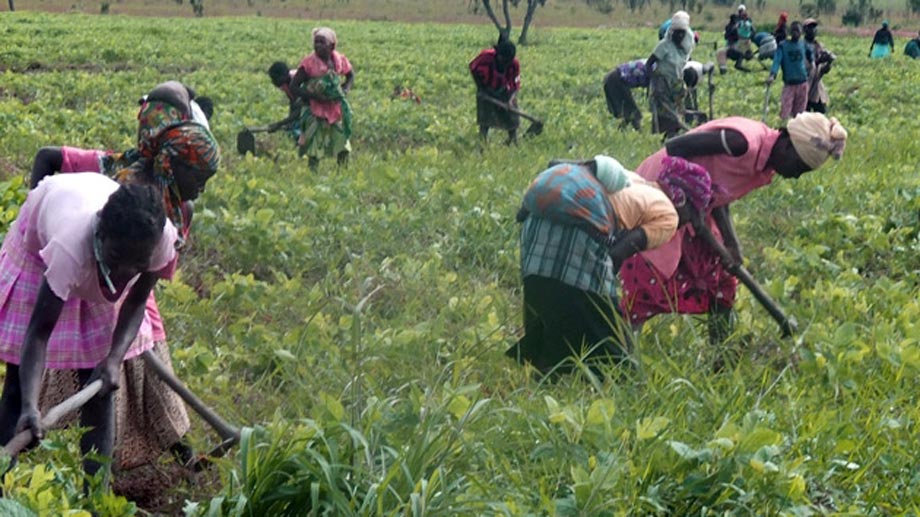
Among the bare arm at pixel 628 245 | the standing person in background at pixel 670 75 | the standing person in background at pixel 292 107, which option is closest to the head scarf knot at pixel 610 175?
the bare arm at pixel 628 245

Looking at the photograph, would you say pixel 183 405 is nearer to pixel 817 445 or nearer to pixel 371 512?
pixel 371 512

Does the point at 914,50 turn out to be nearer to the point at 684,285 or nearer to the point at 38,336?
the point at 684,285

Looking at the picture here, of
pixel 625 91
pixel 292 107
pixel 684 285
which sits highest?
pixel 684 285

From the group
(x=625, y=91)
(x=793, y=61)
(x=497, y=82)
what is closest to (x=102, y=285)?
(x=497, y=82)

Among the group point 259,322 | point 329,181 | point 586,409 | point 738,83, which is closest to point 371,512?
point 586,409

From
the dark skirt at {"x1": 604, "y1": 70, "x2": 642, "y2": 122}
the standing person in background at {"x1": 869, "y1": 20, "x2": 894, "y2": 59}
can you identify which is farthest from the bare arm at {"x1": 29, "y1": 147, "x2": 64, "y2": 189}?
the standing person in background at {"x1": 869, "y1": 20, "x2": 894, "y2": 59}

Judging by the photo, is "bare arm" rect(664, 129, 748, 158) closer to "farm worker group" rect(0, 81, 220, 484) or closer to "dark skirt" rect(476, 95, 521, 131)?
"farm worker group" rect(0, 81, 220, 484)

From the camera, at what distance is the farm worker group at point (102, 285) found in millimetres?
3566

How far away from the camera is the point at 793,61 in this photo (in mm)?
14352

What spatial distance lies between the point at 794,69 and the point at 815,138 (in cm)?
960

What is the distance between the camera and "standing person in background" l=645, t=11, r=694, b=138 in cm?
1169

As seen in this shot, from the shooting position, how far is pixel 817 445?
3.95 meters

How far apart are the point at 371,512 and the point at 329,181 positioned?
6305 mm

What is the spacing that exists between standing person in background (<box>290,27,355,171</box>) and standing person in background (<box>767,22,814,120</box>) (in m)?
6.09
